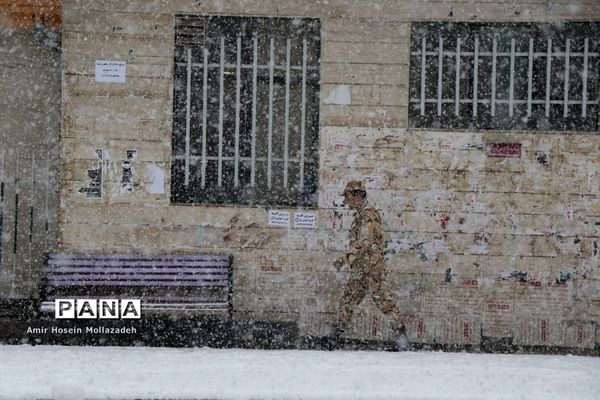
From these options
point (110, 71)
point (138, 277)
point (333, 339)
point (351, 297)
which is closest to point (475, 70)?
point (351, 297)

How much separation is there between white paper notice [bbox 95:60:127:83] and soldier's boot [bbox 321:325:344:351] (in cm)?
406

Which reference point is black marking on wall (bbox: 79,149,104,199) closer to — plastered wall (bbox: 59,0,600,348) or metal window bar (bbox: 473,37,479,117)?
plastered wall (bbox: 59,0,600,348)

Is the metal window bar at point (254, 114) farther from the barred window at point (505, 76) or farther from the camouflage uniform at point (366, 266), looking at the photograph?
the barred window at point (505, 76)

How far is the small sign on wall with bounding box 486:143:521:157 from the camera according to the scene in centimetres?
1094

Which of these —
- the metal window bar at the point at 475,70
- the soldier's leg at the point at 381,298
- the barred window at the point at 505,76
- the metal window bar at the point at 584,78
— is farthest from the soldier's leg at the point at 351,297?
the metal window bar at the point at 584,78

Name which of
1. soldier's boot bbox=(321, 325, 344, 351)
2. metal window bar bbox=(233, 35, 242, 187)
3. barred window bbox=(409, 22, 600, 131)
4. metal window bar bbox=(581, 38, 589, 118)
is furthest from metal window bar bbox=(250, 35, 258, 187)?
metal window bar bbox=(581, 38, 589, 118)

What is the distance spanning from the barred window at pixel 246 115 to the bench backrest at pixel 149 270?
778 millimetres

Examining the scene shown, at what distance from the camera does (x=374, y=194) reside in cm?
1101

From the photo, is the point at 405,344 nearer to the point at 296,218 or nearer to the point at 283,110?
the point at 296,218

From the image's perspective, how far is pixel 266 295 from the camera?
36.2 feet

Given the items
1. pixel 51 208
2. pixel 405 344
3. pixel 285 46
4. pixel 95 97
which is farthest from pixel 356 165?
pixel 51 208

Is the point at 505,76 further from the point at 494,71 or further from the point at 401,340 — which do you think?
the point at 401,340

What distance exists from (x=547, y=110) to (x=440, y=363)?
4305 mm

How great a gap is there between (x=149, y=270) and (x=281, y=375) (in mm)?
4093
